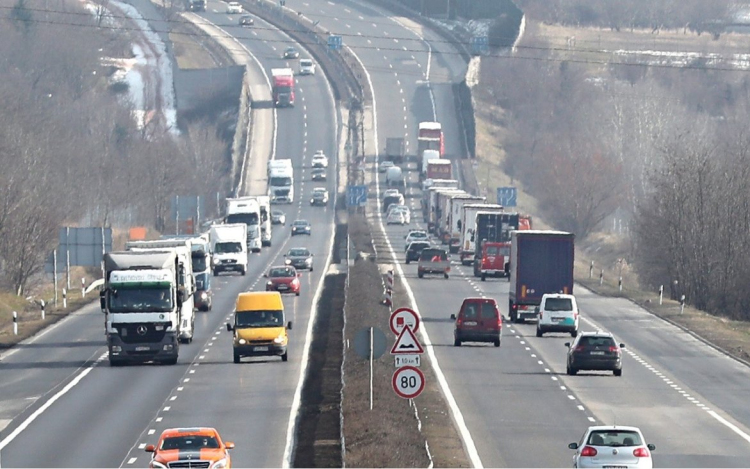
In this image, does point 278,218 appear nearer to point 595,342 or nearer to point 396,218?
point 396,218

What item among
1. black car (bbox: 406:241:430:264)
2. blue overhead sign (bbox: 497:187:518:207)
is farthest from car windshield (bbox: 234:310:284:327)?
blue overhead sign (bbox: 497:187:518:207)

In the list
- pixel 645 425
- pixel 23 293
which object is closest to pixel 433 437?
pixel 645 425

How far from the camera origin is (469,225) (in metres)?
84.1

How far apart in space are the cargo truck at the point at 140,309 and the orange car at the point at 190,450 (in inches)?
725

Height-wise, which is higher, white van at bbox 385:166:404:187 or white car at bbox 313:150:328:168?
white car at bbox 313:150:328:168

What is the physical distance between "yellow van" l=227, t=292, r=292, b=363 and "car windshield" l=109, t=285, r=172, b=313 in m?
2.43

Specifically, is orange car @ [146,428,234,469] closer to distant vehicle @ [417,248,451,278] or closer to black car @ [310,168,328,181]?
distant vehicle @ [417,248,451,278]

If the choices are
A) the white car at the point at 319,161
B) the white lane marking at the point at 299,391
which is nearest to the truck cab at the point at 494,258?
the white lane marking at the point at 299,391

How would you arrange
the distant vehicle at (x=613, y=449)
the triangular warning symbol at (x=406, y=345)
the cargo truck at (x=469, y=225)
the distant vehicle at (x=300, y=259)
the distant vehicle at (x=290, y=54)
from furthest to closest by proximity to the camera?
the distant vehicle at (x=290, y=54), the cargo truck at (x=469, y=225), the distant vehicle at (x=300, y=259), the triangular warning symbol at (x=406, y=345), the distant vehicle at (x=613, y=449)

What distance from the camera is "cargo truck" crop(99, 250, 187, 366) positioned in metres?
43.1

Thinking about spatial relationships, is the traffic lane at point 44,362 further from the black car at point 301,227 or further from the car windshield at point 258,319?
the black car at point 301,227

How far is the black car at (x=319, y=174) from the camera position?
133750 mm

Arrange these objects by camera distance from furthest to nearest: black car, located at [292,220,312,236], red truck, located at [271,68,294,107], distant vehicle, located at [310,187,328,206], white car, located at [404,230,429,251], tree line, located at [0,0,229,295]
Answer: red truck, located at [271,68,294,107], distant vehicle, located at [310,187,328,206], black car, located at [292,220,312,236], white car, located at [404,230,429,251], tree line, located at [0,0,229,295]

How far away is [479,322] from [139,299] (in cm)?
1177
